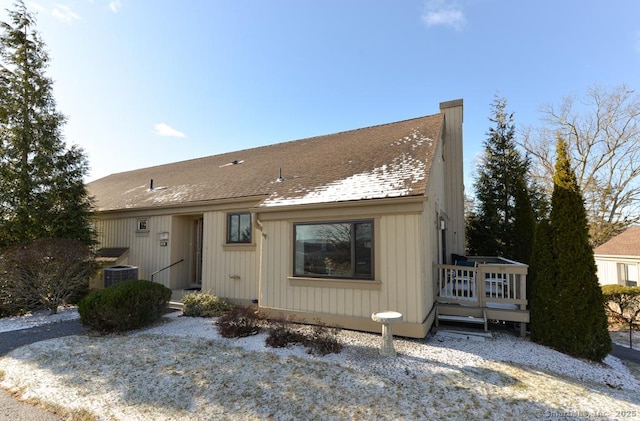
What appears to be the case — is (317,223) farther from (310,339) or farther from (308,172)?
(308,172)

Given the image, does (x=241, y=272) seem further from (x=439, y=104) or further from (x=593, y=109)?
(x=593, y=109)

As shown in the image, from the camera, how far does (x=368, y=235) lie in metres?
6.21

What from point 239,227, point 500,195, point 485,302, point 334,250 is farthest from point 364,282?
point 500,195

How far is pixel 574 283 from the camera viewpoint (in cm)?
587

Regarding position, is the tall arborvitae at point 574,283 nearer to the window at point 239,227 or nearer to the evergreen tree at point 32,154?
the window at point 239,227

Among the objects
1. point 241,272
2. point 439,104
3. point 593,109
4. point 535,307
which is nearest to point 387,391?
point 535,307

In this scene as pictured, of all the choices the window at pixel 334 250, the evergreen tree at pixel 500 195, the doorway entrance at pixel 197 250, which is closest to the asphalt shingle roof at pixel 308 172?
the window at pixel 334 250

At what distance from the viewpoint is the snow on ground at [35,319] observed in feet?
23.6

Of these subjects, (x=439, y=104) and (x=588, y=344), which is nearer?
(x=588, y=344)

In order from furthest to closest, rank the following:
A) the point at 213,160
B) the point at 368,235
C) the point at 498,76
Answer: the point at 213,160
the point at 498,76
the point at 368,235

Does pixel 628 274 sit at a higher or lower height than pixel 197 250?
lower

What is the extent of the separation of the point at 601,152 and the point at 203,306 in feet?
90.5

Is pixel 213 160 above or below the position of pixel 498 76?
below

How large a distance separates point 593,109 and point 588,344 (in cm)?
2364
